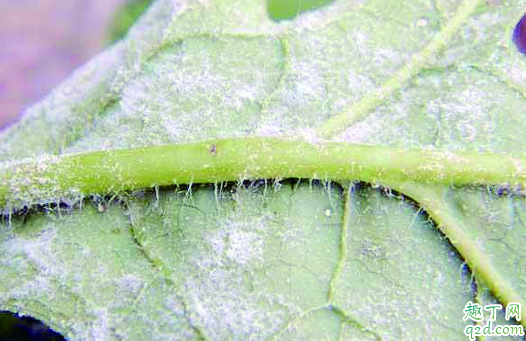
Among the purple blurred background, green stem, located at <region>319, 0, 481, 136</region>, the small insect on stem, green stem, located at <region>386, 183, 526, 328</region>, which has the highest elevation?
the purple blurred background

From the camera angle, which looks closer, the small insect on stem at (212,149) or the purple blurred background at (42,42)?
the small insect on stem at (212,149)

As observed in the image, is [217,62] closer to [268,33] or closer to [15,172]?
[268,33]

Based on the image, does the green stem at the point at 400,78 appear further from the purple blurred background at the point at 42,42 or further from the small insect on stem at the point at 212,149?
the purple blurred background at the point at 42,42

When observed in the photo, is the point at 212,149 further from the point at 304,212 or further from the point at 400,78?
the point at 400,78

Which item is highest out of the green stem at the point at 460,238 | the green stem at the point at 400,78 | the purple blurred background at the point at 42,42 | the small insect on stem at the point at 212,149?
the purple blurred background at the point at 42,42

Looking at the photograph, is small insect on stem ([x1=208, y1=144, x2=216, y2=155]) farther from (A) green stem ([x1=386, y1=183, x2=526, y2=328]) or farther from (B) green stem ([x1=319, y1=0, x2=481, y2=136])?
(A) green stem ([x1=386, y1=183, x2=526, y2=328])

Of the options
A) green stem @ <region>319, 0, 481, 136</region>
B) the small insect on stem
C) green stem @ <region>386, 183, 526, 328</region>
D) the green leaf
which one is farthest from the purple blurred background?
green stem @ <region>386, 183, 526, 328</region>

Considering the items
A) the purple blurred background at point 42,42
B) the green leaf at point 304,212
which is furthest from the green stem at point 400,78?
the purple blurred background at point 42,42
